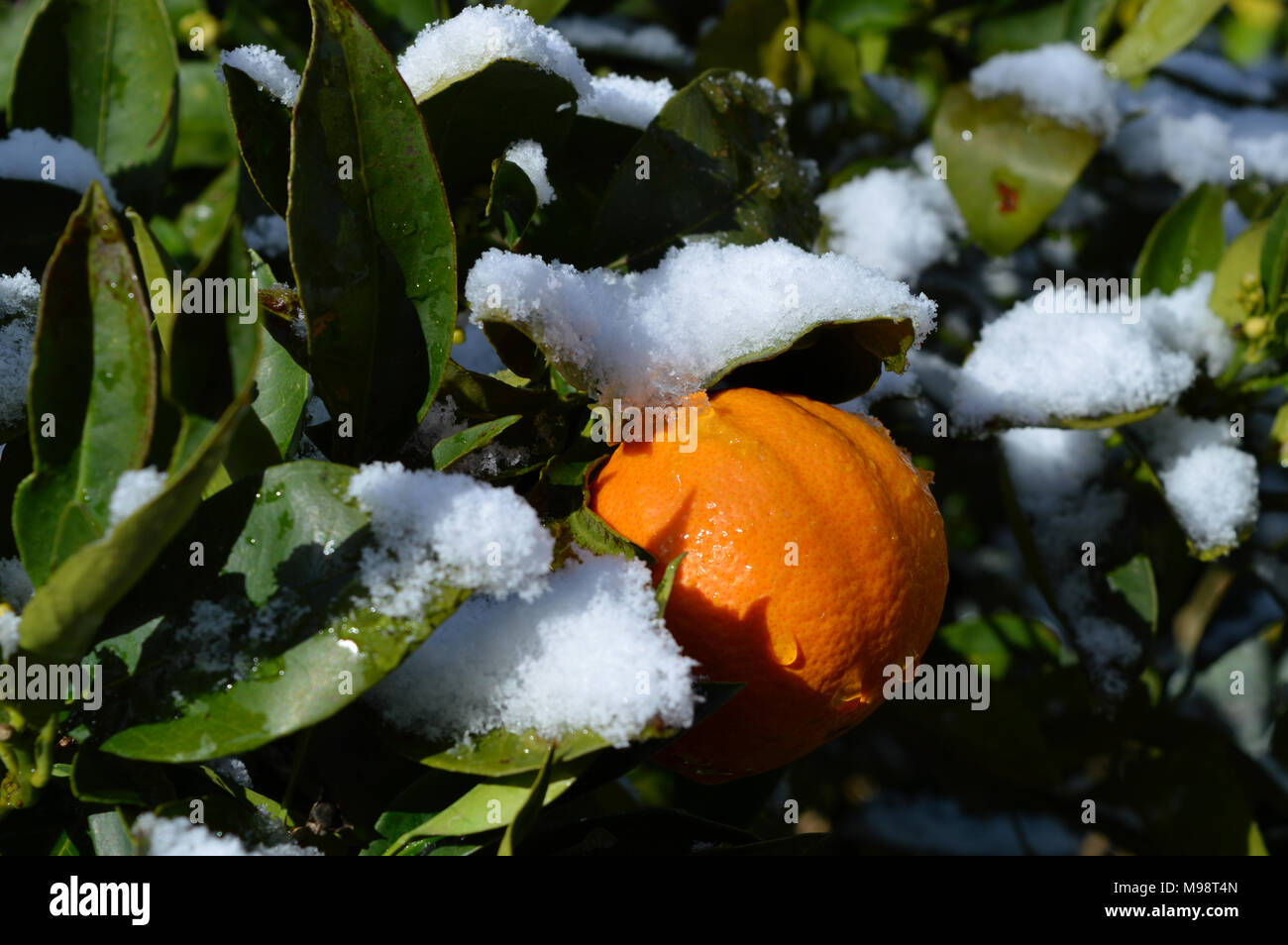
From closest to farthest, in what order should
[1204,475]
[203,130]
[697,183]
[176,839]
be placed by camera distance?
[176,839], [697,183], [1204,475], [203,130]

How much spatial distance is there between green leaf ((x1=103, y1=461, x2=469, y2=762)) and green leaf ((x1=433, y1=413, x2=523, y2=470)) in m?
0.11

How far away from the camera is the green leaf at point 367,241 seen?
0.62 meters

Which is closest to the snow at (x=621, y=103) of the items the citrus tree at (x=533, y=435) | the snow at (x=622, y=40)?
the citrus tree at (x=533, y=435)

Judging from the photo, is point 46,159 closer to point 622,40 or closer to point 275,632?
point 275,632

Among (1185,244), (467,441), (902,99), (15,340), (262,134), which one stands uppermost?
(902,99)

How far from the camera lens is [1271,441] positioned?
1170 mm

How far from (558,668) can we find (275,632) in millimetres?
161

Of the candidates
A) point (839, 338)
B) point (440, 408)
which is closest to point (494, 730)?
point (440, 408)

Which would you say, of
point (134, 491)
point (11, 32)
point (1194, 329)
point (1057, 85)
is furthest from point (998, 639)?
point (11, 32)

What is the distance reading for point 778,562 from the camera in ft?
2.11

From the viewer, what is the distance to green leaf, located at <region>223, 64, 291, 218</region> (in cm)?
69

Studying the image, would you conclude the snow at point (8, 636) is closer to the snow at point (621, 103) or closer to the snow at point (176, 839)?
the snow at point (176, 839)

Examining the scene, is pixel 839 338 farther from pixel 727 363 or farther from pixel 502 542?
pixel 502 542

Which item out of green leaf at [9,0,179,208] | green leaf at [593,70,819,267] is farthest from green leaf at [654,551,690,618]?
green leaf at [9,0,179,208]
